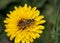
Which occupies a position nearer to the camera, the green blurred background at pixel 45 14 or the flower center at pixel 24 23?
the flower center at pixel 24 23

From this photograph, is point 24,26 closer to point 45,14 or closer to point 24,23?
point 24,23

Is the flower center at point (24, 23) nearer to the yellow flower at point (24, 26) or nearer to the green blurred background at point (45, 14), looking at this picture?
the yellow flower at point (24, 26)

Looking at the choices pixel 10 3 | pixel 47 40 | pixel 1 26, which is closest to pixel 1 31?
pixel 1 26

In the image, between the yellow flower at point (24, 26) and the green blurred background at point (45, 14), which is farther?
the green blurred background at point (45, 14)

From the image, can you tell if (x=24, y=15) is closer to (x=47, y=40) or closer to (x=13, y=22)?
(x=13, y=22)

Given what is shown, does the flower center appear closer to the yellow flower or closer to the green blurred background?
the yellow flower

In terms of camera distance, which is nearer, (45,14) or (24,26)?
(24,26)

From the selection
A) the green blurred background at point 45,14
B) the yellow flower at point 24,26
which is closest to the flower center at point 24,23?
the yellow flower at point 24,26

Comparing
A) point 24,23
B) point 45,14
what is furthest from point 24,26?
point 45,14
